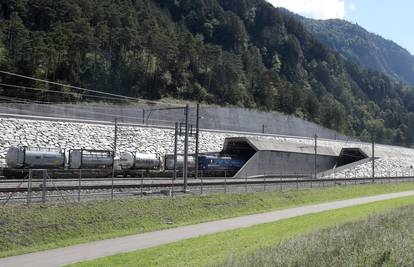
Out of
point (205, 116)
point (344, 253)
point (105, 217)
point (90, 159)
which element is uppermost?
point (205, 116)

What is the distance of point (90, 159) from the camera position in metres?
48.6

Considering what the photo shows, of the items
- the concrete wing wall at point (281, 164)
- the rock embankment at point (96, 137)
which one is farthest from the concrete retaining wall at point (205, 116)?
the concrete wing wall at point (281, 164)

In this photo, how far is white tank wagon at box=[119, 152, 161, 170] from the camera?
5302 centimetres

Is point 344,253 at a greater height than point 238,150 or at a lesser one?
lesser

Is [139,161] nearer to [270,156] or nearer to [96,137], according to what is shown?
[96,137]

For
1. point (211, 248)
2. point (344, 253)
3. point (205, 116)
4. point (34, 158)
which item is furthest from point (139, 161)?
point (344, 253)

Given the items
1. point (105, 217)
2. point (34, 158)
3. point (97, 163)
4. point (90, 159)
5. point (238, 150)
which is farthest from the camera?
point (238, 150)

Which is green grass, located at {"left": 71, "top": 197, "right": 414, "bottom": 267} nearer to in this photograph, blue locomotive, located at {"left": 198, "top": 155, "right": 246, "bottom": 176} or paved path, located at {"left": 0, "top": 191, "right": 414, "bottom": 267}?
paved path, located at {"left": 0, "top": 191, "right": 414, "bottom": 267}

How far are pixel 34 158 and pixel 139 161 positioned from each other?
42.5 feet

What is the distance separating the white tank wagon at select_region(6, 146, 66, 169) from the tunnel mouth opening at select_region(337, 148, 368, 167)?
5927 cm

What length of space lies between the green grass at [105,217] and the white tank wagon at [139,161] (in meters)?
18.4

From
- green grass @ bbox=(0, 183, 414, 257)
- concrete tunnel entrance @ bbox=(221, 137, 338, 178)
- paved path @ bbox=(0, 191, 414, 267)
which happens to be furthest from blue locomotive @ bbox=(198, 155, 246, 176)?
paved path @ bbox=(0, 191, 414, 267)

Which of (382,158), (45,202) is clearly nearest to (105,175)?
(45,202)

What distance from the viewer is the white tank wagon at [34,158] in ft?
139
